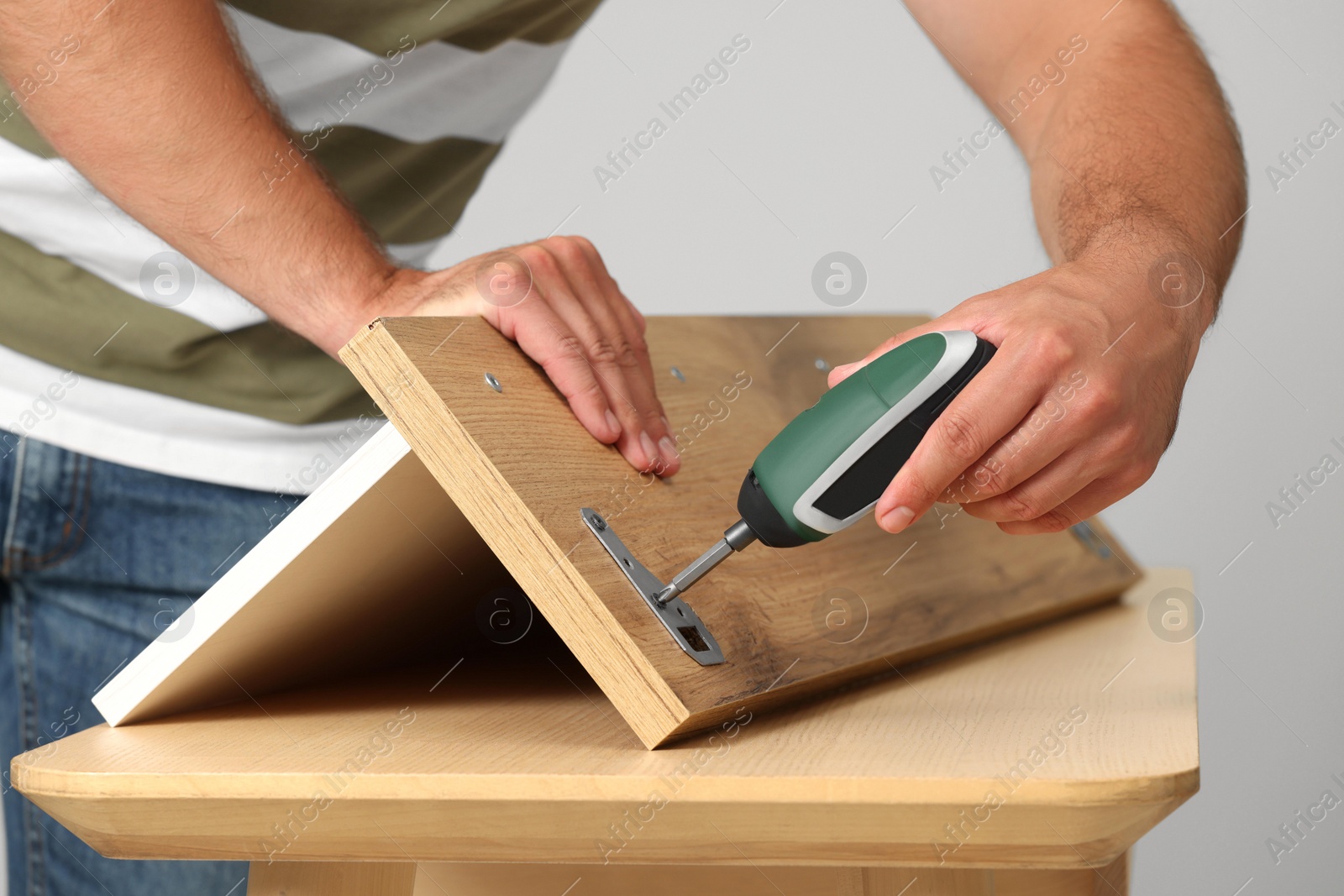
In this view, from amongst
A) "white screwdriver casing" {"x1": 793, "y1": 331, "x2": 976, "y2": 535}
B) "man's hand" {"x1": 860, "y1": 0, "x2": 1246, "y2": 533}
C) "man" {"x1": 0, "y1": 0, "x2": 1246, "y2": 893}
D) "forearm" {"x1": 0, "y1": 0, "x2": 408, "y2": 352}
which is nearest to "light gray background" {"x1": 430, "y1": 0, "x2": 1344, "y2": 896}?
"man" {"x1": 0, "y1": 0, "x2": 1246, "y2": 893}

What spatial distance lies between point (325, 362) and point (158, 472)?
0.18 meters

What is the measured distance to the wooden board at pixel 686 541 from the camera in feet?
1.97

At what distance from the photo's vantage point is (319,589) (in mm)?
691

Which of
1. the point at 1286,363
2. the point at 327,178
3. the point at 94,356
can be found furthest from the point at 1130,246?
the point at 1286,363

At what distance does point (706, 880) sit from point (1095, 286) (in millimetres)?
464

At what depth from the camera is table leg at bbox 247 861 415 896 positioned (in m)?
0.66

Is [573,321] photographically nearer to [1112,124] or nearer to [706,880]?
[706,880]

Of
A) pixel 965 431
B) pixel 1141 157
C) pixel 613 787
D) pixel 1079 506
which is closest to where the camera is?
pixel 613 787

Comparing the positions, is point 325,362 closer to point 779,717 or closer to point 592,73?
point 779,717

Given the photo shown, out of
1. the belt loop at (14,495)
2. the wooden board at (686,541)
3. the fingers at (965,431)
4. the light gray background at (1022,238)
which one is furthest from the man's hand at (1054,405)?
the light gray background at (1022,238)

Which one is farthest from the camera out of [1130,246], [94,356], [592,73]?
[592,73]

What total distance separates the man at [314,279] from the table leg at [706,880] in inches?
7.6

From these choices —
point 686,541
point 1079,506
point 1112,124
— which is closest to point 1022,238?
point 1112,124

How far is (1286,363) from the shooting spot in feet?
7.57
